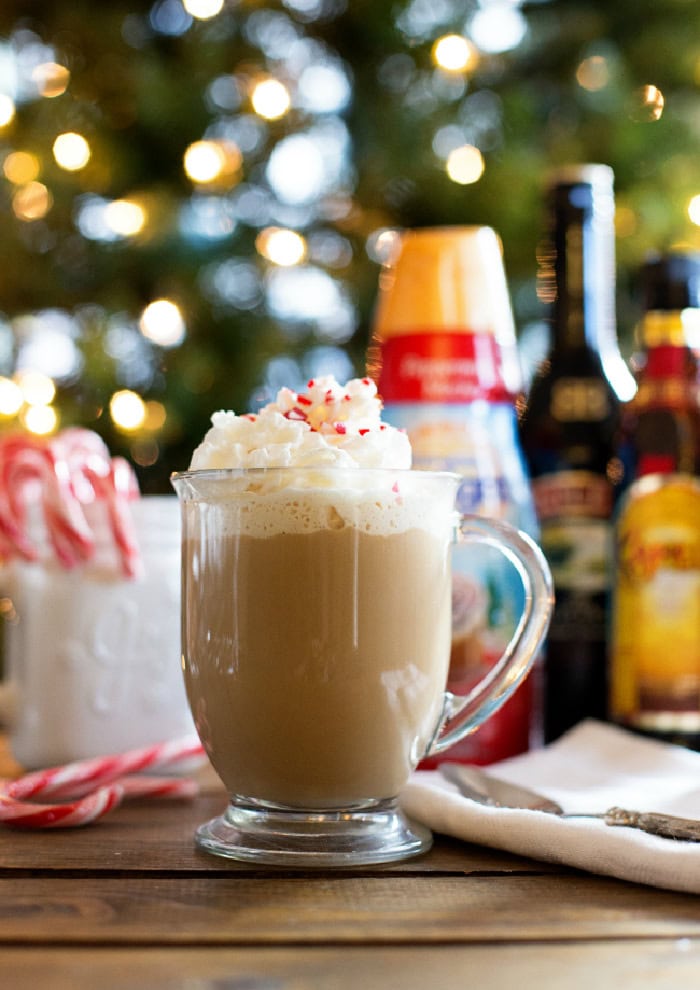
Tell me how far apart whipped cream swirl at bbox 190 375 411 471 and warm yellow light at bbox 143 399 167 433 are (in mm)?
1281

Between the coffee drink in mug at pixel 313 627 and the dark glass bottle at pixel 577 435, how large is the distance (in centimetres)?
39

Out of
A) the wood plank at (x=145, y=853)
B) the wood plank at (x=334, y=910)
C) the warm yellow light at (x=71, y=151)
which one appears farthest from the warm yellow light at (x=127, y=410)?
the wood plank at (x=334, y=910)

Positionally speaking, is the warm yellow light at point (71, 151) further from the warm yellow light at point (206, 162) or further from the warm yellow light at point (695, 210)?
the warm yellow light at point (695, 210)

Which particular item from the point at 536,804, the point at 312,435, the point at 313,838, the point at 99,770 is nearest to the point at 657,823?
the point at 536,804

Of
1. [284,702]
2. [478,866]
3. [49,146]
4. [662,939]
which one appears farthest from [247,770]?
[49,146]

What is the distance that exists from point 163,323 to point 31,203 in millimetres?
331

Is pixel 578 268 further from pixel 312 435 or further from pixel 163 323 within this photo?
pixel 163 323

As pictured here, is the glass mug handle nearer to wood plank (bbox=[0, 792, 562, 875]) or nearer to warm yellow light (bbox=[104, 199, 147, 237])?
wood plank (bbox=[0, 792, 562, 875])

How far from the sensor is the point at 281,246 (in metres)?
2.15

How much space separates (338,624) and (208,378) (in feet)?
4.57

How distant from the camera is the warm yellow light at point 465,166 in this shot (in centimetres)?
198

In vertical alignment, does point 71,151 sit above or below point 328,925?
above

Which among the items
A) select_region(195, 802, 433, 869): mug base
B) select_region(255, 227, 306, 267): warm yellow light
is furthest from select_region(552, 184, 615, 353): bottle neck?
select_region(255, 227, 306, 267): warm yellow light

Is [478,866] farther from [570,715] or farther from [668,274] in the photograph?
[668,274]
